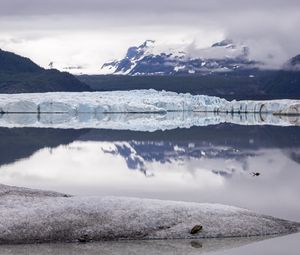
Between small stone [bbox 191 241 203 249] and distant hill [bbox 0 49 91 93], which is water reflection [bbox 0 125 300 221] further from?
distant hill [bbox 0 49 91 93]

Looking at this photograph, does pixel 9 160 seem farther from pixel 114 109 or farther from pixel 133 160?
Answer: pixel 114 109

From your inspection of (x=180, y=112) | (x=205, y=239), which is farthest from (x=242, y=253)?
(x=180, y=112)

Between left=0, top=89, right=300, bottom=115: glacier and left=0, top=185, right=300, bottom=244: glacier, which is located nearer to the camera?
left=0, top=185, right=300, bottom=244: glacier

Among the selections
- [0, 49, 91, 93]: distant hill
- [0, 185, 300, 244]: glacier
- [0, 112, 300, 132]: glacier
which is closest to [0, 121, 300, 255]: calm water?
[0, 185, 300, 244]: glacier

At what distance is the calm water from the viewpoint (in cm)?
1265

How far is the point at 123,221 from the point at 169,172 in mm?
9650

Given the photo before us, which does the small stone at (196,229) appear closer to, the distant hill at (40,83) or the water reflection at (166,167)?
the water reflection at (166,167)

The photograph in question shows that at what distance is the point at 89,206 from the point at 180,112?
265 feet

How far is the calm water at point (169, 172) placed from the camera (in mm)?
12648

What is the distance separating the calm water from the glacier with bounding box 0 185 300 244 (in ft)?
1.45

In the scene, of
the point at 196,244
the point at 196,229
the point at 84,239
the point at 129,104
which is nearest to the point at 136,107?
the point at 129,104

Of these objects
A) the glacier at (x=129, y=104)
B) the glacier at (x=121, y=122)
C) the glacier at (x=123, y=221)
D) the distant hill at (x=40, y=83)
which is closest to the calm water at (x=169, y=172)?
the glacier at (x=123, y=221)

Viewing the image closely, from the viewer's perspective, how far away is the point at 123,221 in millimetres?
13422

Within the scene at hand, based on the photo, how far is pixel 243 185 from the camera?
19734mm
